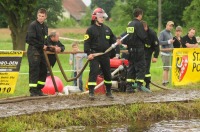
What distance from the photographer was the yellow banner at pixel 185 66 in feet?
52.2

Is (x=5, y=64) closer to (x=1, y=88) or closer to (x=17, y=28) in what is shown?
(x=1, y=88)

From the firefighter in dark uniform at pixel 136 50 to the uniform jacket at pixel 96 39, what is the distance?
3.94ft

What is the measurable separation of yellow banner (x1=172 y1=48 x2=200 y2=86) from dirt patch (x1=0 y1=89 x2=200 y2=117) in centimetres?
268

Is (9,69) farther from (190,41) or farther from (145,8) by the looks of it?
(145,8)

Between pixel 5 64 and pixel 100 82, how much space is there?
2507 mm

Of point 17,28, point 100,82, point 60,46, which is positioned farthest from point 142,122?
point 17,28

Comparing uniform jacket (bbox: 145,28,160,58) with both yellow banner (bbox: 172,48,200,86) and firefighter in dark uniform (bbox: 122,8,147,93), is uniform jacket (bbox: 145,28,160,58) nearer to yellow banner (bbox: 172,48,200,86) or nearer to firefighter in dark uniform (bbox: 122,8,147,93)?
firefighter in dark uniform (bbox: 122,8,147,93)

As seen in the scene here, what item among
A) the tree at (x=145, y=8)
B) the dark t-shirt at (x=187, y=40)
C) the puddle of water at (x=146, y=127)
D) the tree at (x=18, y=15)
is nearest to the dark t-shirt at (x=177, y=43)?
the dark t-shirt at (x=187, y=40)

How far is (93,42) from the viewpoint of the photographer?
11570mm

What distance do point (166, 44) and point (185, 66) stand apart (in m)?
0.93

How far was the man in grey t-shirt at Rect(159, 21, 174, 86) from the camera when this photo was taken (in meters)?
16.1

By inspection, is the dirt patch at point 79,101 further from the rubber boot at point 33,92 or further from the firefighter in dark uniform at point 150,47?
the firefighter in dark uniform at point 150,47

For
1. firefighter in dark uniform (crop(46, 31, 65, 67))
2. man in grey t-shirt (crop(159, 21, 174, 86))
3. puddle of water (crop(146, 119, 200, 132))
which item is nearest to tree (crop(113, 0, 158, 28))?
man in grey t-shirt (crop(159, 21, 174, 86))

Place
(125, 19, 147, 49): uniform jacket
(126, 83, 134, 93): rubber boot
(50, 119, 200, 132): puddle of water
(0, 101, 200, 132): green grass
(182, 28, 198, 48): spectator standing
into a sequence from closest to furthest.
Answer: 1. (0, 101, 200, 132): green grass
2. (50, 119, 200, 132): puddle of water
3. (125, 19, 147, 49): uniform jacket
4. (126, 83, 134, 93): rubber boot
5. (182, 28, 198, 48): spectator standing
